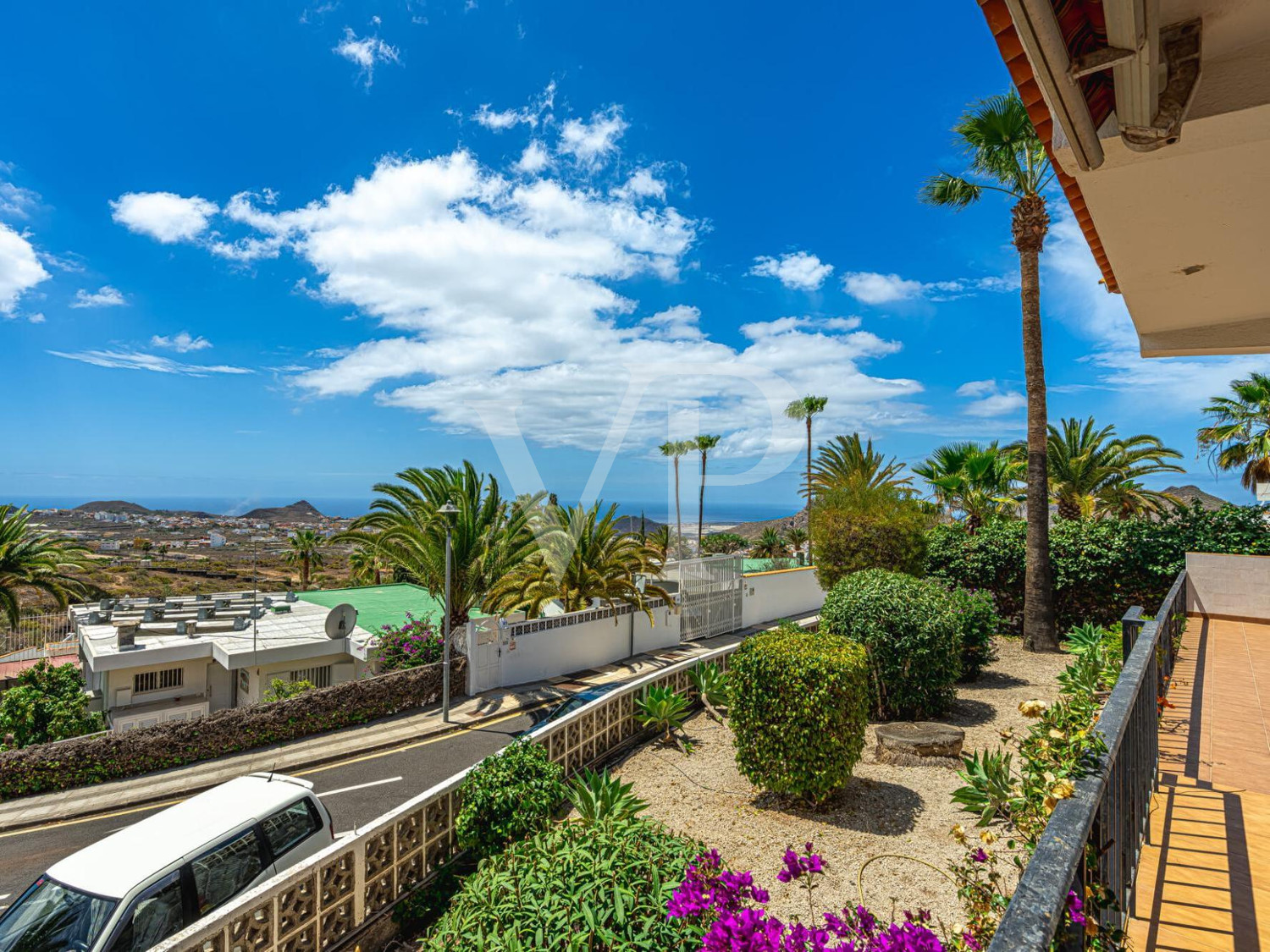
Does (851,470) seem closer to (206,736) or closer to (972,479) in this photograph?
(972,479)

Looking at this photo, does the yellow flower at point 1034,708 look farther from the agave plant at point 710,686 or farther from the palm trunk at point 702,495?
the palm trunk at point 702,495

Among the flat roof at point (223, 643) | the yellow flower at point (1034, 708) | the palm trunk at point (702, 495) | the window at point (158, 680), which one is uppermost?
the palm trunk at point (702, 495)

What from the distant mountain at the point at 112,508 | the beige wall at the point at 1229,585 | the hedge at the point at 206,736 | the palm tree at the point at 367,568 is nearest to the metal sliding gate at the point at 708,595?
the hedge at the point at 206,736

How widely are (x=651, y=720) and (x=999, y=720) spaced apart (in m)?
5.28

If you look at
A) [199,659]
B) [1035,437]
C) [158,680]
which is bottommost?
[158,680]

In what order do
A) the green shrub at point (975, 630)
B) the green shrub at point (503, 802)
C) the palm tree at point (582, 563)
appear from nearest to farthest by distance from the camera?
the green shrub at point (503, 802) → the green shrub at point (975, 630) → the palm tree at point (582, 563)

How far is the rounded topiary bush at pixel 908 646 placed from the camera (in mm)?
9727

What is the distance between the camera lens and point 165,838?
5.12 m

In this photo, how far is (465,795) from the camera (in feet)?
19.5

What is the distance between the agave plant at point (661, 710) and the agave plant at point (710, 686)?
69 centimetres

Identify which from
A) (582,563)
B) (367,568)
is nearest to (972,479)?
(582,563)

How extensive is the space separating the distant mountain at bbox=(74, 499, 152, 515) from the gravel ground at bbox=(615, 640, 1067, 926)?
89152 millimetres

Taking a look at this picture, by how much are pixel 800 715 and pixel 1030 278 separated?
534 inches

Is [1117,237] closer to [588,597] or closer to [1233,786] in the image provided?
[1233,786]
